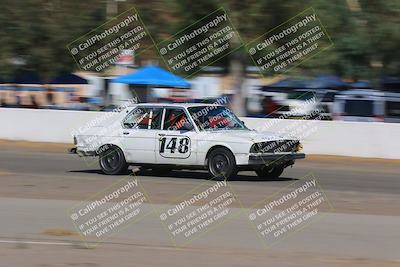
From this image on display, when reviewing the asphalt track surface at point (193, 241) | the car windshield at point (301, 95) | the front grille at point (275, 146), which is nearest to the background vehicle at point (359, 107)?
the car windshield at point (301, 95)

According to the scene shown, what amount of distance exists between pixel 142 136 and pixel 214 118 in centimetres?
148

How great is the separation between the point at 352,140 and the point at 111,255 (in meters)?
16.2

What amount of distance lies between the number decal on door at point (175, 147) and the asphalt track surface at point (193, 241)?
1.66 ft

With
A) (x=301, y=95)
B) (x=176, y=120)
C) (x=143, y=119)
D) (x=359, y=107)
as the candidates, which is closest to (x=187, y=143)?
(x=176, y=120)

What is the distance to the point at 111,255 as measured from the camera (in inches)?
303

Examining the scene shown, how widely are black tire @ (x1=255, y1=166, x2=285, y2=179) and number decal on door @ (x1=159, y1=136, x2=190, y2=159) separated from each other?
1.53m

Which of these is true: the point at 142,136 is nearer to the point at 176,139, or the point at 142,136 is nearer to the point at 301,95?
the point at 176,139

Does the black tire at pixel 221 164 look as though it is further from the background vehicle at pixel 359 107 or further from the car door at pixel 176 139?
A: the background vehicle at pixel 359 107

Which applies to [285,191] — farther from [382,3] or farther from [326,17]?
[382,3]

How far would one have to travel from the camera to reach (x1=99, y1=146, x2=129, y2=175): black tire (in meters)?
15.9

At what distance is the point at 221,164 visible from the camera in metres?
15.0

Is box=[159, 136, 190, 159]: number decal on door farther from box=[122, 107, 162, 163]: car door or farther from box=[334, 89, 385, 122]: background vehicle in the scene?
box=[334, 89, 385, 122]: background vehicle

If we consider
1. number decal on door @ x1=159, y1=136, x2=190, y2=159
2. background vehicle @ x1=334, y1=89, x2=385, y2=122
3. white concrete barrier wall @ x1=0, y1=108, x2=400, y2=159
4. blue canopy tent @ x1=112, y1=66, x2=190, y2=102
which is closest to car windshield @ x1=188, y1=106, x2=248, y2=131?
number decal on door @ x1=159, y1=136, x2=190, y2=159

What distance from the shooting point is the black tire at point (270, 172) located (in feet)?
51.2
